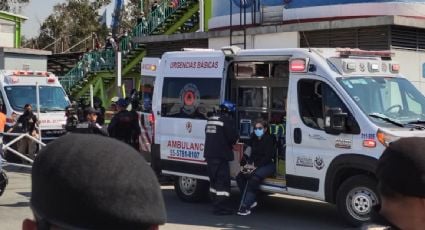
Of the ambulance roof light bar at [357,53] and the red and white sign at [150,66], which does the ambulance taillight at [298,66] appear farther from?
the red and white sign at [150,66]

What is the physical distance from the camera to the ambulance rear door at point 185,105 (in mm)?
10547

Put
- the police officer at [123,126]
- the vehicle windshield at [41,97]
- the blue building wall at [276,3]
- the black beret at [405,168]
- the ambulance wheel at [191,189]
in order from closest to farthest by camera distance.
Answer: the black beret at [405,168]
the ambulance wheel at [191,189]
the police officer at [123,126]
the vehicle windshield at [41,97]
the blue building wall at [276,3]

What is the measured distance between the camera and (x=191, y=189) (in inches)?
436

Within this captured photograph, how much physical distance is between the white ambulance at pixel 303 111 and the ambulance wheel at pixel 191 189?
0.05 feet

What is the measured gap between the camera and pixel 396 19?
16.0 metres

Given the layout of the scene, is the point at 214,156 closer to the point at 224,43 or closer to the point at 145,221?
the point at 145,221

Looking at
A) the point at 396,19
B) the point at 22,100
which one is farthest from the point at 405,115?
the point at 22,100

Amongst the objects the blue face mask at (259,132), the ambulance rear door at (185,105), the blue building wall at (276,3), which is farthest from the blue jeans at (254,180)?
the blue building wall at (276,3)

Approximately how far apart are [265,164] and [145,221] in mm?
8323

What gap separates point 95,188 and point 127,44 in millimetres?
26038

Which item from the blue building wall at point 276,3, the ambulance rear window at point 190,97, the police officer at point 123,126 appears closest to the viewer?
the ambulance rear window at point 190,97

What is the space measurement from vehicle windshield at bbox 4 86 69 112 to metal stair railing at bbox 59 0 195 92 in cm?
847

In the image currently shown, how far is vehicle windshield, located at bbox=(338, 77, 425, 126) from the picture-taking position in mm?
8797

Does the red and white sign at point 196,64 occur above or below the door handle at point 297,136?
above
